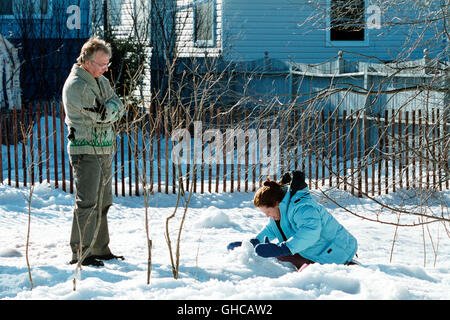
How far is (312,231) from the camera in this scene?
4.92 m

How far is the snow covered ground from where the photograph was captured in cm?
405

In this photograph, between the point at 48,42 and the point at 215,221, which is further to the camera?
the point at 48,42

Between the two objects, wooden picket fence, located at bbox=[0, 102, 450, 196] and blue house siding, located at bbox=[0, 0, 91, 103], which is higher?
blue house siding, located at bbox=[0, 0, 91, 103]

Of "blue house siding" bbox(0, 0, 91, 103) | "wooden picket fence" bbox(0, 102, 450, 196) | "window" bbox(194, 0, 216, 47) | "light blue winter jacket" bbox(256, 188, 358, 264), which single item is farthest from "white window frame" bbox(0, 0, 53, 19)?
"light blue winter jacket" bbox(256, 188, 358, 264)

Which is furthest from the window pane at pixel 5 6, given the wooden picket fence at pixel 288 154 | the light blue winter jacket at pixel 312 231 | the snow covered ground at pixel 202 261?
the light blue winter jacket at pixel 312 231

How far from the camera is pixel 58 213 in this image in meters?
8.41

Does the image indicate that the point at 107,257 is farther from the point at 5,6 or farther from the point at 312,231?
the point at 5,6

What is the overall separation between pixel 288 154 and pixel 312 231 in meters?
1.11

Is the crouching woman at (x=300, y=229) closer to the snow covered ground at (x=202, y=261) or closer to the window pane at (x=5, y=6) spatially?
the snow covered ground at (x=202, y=261)

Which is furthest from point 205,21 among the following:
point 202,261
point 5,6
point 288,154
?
point 202,261

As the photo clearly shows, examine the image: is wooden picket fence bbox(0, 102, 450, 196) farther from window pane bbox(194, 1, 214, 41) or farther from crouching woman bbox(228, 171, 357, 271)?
window pane bbox(194, 1, 214, 41)

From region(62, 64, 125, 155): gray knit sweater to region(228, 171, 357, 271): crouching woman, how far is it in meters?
1.29

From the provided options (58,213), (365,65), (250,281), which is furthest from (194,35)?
(250,281)
